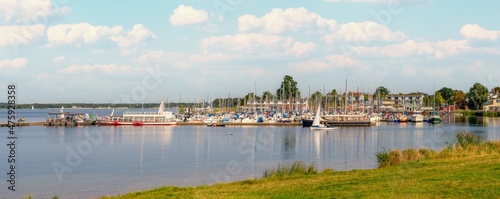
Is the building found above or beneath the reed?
above

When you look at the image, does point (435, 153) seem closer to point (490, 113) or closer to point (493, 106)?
point (490, 113)

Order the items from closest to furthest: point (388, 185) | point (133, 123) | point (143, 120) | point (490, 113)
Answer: point (388, 185)
point (133, 123)
point (143, 120)
point (490, 113)

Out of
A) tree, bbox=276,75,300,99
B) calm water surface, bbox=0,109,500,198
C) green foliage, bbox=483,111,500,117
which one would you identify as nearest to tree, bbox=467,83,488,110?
green foliage, bbox=483,111,500,117

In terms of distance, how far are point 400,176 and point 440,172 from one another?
169 centimetres

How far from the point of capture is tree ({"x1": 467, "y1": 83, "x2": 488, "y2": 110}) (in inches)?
7387

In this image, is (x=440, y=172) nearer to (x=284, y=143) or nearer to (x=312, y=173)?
(x=312, y=173)

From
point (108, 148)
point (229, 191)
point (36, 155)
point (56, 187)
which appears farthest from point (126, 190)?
point (108, 148)

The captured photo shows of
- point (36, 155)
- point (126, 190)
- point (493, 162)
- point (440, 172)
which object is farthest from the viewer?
point (36, 155)

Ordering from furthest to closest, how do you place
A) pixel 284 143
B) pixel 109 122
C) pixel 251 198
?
pixel 109 122 → pixel 284 143 → pixel 251 198

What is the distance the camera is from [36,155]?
5647cm

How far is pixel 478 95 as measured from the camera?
617 ft

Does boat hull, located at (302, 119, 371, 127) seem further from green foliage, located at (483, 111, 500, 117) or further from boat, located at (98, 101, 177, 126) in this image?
green foliage, located at (483, 111, 500, 117)

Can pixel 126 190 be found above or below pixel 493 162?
below

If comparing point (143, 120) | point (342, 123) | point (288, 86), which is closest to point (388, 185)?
point (342, 123)
